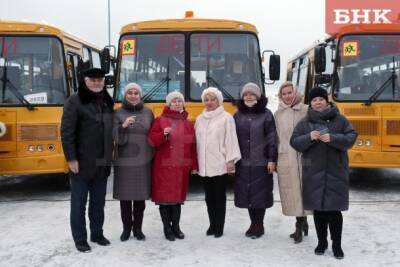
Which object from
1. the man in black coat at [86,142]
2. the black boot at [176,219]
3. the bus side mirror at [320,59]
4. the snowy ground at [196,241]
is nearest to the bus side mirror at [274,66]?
the bus side mirror at [320,59]

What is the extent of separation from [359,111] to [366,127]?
0.27 metres

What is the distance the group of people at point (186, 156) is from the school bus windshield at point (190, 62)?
2.40m

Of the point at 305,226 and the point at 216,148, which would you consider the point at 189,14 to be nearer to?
the point at 216,148

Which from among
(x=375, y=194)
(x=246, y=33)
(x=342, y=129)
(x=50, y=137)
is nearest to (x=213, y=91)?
(x=342, y=129)

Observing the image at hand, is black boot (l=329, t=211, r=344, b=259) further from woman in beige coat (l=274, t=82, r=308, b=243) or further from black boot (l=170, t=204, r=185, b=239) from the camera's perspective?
black boot (l=170, t=204, r=185, b=239)

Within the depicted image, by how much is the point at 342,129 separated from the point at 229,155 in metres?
1.21

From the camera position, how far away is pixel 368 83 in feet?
27.2

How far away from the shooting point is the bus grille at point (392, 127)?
A: 8.02 metres

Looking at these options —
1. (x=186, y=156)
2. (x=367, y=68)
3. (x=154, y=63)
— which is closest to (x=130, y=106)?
(x=186, y=156)

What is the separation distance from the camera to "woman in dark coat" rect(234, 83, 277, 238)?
5.38 m

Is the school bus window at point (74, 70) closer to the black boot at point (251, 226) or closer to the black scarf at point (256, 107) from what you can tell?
the black scarf at point (256, 107)

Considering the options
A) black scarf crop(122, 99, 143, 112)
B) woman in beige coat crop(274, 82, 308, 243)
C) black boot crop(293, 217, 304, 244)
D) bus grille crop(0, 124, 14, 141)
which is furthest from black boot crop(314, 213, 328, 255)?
bus grille crop(0, 124, 14, 141)

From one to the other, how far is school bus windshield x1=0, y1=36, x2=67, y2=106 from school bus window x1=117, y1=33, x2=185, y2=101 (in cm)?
101

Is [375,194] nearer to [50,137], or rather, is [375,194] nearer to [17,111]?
[50,137]
